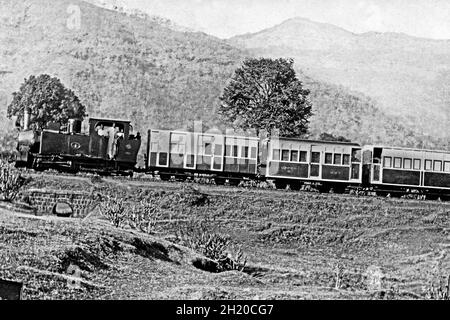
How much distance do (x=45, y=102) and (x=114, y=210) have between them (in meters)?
2.70

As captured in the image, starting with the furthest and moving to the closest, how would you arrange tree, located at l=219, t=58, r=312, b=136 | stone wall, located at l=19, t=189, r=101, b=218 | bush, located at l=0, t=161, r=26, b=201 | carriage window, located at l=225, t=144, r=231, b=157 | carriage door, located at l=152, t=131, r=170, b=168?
1. carriage window, located at l=225, t=144, r=231, b=157
2. carriage door, located at l=152, t=131, r=170, b=168
3. tree, located at l=219, t=58, r=312, b=136
4. stone wall, located at l=19, t=189, r=101, b=218
5. bush, located at l=0, t=161, r=26, b=201

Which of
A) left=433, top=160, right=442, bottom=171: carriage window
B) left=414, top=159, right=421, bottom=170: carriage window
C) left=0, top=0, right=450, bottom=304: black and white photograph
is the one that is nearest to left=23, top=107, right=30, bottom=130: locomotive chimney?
left=0, top=0, right=450, bottom=304: black and white photograph

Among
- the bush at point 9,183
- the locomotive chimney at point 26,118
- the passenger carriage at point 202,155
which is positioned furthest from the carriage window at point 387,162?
the bush at point 9,183

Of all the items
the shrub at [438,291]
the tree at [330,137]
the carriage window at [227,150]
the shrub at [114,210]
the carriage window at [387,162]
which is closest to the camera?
the shrub at [438,291]

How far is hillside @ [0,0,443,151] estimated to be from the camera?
9.23 m

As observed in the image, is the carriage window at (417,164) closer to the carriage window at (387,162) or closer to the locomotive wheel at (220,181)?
the carriage window at (387,162)

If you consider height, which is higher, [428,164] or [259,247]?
[428,164]

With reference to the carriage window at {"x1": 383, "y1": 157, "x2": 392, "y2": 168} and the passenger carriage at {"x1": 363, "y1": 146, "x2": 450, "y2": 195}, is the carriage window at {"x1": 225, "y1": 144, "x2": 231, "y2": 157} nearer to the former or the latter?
the passenger carriage at {"x1": 363, "y1": 146, "x2": 450, "y2": 195}

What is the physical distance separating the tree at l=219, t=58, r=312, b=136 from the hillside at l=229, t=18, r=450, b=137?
0.35m

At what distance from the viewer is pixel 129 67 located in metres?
11.2

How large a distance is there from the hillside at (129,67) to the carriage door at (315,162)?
61cm

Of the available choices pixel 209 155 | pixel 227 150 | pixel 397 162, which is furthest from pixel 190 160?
pixel 397 162

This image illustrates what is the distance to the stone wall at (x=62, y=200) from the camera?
9.47 meters

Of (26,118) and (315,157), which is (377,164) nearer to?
(315,157)
